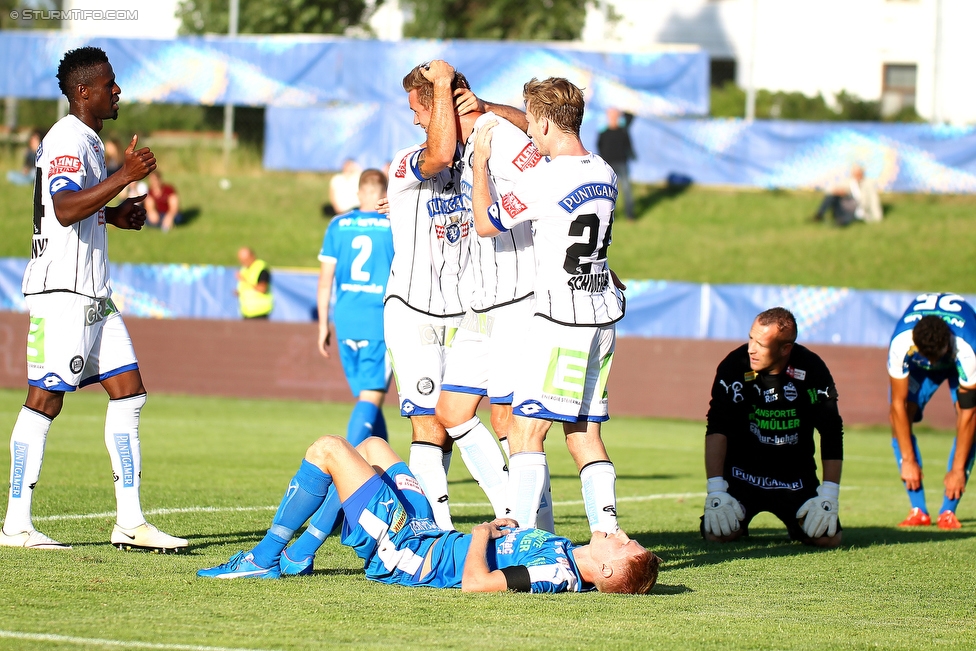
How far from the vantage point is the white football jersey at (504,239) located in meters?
6.30

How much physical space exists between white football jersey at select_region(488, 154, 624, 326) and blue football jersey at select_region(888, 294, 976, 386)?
385 cm

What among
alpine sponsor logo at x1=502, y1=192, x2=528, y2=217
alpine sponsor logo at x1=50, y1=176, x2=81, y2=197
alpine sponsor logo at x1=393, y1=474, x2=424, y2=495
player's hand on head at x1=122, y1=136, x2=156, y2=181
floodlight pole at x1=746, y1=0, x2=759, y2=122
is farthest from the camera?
floodlight pole at x1=746, y1=0, x2=759, y2=122

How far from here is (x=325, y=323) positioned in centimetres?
1003

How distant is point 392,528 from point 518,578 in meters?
0.57

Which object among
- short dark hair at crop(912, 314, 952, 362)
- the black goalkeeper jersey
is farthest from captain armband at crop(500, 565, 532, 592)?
short dark hair at crop(912, 314, 952, 362)

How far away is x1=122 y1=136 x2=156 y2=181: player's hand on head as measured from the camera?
237 inches

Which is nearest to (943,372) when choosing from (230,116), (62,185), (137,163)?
(137,163)

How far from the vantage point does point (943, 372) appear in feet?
31.2

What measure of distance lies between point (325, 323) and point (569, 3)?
2526 centimetres

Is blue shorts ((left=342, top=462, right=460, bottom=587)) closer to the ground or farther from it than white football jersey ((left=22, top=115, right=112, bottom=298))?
closer to the ground

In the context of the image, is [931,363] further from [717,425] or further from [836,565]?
[836,565]

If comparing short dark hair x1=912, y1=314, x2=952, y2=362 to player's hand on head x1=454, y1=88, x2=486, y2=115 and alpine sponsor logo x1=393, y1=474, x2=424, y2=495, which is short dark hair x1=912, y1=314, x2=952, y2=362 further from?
alpine sponsor logo x1=393, y1=474, x2=424, y2=495

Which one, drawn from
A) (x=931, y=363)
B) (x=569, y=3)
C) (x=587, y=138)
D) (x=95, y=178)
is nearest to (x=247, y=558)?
(x=95, y=178)

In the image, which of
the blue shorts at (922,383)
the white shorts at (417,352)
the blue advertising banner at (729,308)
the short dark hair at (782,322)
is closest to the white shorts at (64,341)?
the white shorts at (417,352)
